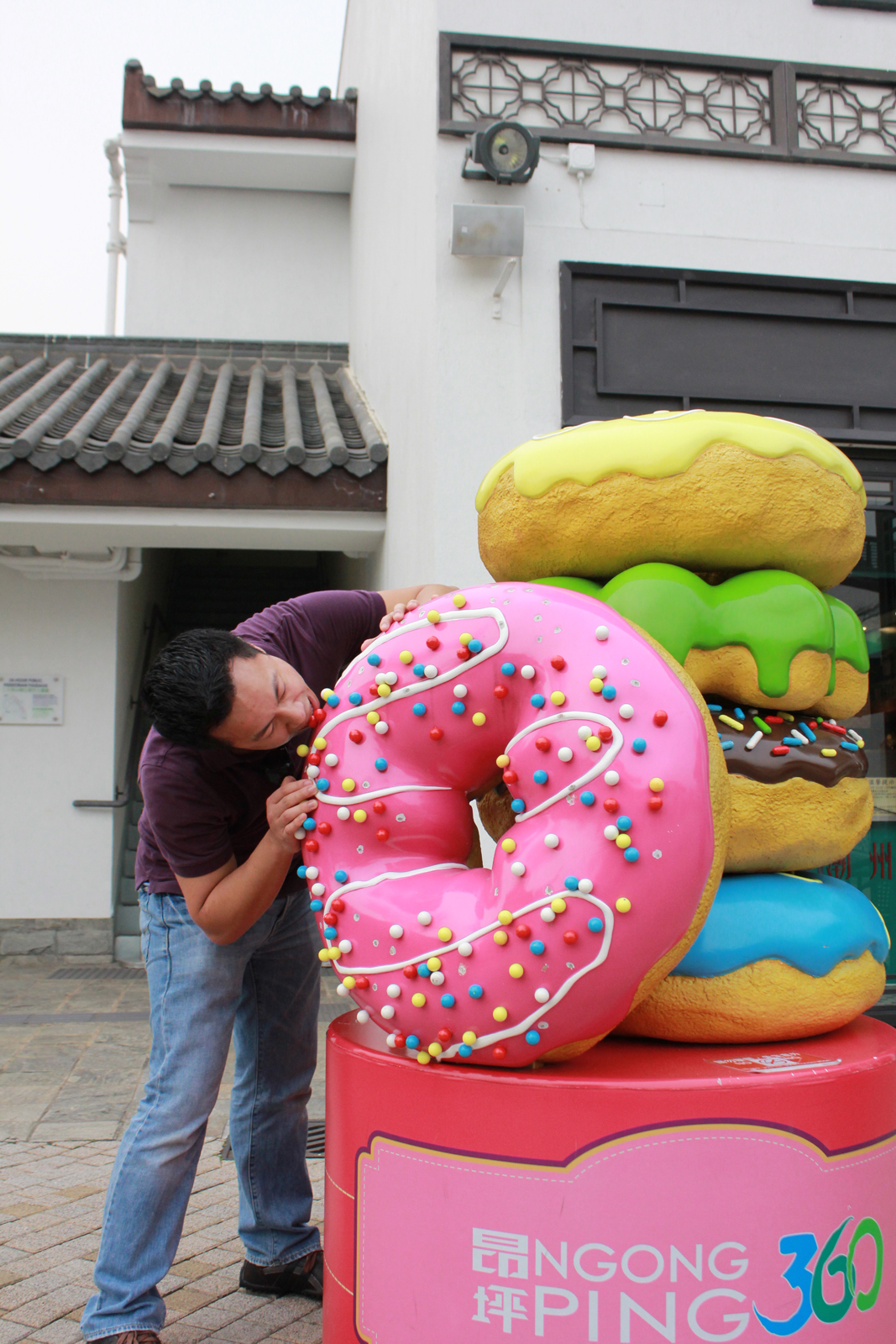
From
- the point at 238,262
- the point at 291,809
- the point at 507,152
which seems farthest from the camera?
the point at 238,262

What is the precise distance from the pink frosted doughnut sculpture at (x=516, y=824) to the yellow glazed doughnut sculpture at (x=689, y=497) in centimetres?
30

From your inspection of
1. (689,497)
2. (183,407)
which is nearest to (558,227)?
(689,497)

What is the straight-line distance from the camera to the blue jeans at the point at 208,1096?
2.06 metres

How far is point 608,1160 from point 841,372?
382cm

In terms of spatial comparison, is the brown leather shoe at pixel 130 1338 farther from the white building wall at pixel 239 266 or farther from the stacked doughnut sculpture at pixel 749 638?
the white building wall at pixel 239 266

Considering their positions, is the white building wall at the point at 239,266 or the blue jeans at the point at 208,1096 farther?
the white building wall at the point at 239,266

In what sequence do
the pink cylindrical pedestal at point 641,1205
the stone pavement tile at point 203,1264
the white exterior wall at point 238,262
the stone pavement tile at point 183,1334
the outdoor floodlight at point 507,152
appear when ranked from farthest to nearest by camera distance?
the white exterior wall at point 238,262, the outdoor floodlight at point 507,152, the stone pavement tile at point 203,1264, the stone pavement tile at point 183,1334, the pink cylindrical pedestal at point 641,1205

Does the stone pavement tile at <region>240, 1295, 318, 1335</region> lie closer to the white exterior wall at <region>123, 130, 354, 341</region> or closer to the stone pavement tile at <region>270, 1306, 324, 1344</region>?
the stone pavement tile at <region>270, 1306, 324, 1344</region>

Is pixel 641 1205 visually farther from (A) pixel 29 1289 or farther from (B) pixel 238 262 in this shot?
(B) pixel 238 262

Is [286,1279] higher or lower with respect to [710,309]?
lower

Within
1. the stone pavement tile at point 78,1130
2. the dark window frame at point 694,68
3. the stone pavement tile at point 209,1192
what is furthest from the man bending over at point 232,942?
the dark window frame at point 694,68

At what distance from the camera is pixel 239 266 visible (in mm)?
8914

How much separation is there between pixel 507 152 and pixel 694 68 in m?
1.07

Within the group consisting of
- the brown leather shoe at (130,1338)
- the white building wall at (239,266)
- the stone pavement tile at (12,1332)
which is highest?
the white building wall at (239,266)
